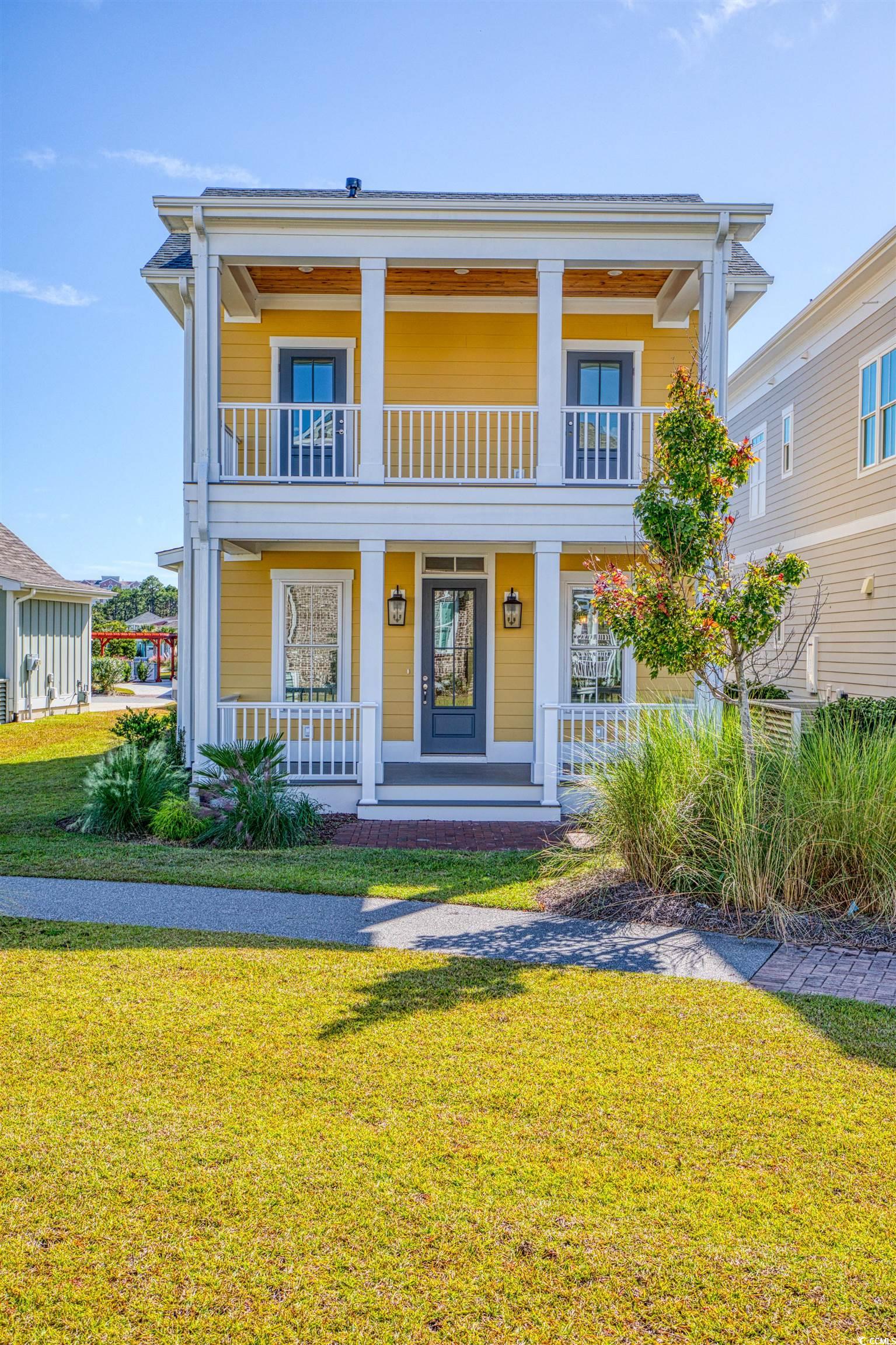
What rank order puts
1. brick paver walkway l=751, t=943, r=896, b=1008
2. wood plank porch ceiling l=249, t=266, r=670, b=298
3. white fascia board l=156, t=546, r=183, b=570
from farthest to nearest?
1. white fascia board l=156, t=546, r=183, b=570
2. wood plank porch ceiling l=249, t=266, r=670, b=298
3. brick paver walkway l=751, t=943, r=896, b=1008

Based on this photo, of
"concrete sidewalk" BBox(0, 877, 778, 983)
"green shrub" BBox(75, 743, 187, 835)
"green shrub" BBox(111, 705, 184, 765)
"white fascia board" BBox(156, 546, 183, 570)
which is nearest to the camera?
"concrete sidewalk" BBox(0, 877, 778, 983)

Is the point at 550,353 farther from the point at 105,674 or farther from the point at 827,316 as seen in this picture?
the point at 105,674

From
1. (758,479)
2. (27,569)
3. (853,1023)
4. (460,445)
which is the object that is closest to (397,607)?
(460,445)

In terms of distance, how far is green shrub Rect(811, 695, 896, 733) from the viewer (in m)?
6.90

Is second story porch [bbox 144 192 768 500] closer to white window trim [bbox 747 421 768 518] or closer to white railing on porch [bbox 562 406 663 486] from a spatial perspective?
white railing on porch [bbox 562 406 663 486]

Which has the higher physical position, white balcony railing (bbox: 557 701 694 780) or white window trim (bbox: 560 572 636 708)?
white window trim (bbox: 560 572 636 708)

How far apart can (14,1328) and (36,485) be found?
38392 millimetres

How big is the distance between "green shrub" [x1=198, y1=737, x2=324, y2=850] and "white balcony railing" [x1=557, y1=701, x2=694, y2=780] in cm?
274

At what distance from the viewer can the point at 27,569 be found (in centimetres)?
1978

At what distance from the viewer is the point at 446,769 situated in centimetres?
1055

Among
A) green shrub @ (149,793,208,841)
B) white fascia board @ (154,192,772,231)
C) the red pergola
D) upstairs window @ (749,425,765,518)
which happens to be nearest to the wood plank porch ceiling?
white fascia board @ (154,192,772,231)

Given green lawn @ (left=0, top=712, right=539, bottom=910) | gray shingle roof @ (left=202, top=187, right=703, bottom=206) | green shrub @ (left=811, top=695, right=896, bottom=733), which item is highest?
gray shingle roof @ (left=202, top=187, right=703, bottom=206)

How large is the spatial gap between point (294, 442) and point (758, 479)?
1009 centimetres

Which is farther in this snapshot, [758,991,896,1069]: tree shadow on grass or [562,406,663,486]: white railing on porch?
[562,406,663,486]: white railing on porch
